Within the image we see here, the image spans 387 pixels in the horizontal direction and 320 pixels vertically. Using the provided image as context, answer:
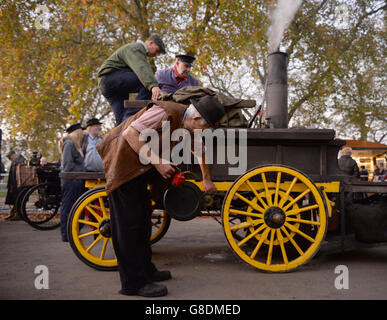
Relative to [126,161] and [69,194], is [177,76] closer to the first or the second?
[126,161]

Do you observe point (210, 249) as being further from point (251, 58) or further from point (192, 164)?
point (251, 58)

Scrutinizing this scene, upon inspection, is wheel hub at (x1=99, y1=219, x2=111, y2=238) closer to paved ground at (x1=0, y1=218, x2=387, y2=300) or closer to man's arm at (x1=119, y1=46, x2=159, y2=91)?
paved ground at (x1=0, y1=218, x2=387, y2=300)

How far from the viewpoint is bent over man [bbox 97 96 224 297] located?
2.56 m

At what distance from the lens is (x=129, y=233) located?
2621mm

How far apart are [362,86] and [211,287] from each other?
50.3 ft

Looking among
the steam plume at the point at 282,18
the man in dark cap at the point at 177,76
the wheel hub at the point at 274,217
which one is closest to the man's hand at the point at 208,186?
the wheel hub at the point at 274,217

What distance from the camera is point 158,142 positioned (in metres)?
2.61

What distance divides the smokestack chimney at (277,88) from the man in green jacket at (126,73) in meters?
1.34

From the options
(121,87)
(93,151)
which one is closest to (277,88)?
(121,87)

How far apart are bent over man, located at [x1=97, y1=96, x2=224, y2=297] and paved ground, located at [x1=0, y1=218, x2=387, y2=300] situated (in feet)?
0.65

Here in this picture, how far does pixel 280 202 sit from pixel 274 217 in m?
0.16
